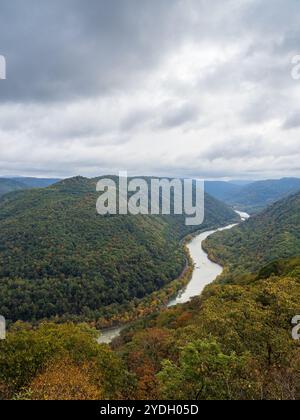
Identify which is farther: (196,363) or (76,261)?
(76,261)

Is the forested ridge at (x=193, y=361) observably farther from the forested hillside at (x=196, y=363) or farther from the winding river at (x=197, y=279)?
the winding river at (x=197, y=279)

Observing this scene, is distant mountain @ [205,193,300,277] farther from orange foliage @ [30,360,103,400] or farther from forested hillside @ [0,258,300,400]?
orange foliage @ [30,360,103,400]

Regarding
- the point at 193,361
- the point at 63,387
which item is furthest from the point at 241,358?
the point at 63,387

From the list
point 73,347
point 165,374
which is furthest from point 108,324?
point 165,374

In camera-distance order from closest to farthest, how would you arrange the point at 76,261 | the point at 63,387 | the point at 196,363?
the point at 196,363
the point at 63,387
the point at 76,261

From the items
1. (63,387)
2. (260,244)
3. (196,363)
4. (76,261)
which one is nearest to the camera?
(196,363)

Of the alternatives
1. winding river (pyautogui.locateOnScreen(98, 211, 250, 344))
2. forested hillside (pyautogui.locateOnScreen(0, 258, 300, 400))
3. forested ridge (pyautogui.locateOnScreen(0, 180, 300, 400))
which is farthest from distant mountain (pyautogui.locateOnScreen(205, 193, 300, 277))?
forested hillside (pyautogui.locateOnScreen(0, 258, 300, 400))

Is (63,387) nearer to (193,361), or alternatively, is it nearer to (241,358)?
(193,361)
